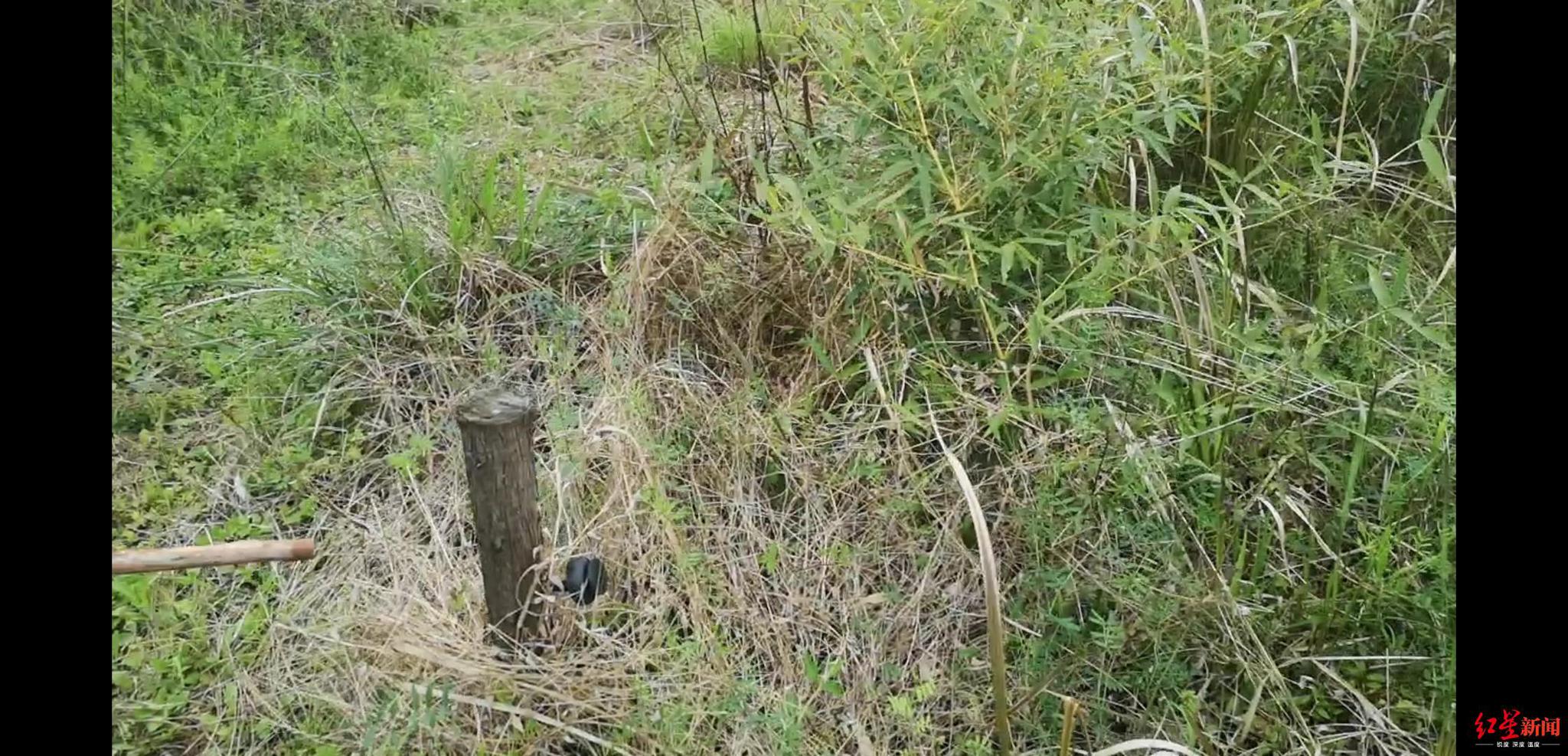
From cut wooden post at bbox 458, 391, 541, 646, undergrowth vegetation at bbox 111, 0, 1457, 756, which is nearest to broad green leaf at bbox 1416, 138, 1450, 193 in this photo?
undergrowth vegetation at bbox 111, 0, 1457, 756

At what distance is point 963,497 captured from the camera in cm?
211

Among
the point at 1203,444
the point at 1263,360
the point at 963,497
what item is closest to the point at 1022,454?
the point at 963,497

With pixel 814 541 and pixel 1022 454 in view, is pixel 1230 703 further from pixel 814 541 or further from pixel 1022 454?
pixel 814 541

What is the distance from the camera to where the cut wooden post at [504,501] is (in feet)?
5.60

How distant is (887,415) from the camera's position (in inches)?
89.7

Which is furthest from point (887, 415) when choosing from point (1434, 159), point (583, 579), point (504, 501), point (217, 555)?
point (217, 555)

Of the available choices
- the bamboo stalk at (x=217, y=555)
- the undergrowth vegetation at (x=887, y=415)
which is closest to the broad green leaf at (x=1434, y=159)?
the undergrowth vegetation at (x=887, y=415)

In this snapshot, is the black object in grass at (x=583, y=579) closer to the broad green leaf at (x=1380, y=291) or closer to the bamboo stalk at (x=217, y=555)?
the bamboo stalk at (x=217, y=555)

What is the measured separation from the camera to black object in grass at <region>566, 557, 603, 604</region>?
80.0 inches

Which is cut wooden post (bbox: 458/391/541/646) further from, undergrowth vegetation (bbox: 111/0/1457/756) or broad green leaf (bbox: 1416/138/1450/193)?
broad green leaf (bbox: 1416/138/1450/193)

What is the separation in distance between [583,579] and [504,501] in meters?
0.32

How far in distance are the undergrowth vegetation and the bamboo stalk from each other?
467 millimetres
